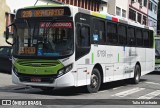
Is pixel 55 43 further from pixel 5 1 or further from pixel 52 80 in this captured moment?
pixel 5 1

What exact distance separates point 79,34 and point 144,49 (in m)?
8.09

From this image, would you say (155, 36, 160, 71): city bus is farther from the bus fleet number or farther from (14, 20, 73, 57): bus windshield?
(14, 20, 73, 57): bus windshield

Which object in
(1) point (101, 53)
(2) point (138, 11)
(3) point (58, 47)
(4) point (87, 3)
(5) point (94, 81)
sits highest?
(2) point (138, 11)

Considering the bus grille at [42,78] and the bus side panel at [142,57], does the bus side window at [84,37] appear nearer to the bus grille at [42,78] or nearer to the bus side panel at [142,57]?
the bus grille at [42,78]

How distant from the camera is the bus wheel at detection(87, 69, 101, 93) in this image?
48.4 ft

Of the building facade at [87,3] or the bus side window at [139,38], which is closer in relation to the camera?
the bus side window at [139,38]

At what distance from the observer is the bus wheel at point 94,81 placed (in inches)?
580

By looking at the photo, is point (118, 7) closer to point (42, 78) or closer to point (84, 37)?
point (84, 37)

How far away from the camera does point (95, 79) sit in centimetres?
1497

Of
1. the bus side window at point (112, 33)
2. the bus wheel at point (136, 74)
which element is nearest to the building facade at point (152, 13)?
the bus wheel at point (136, 74)

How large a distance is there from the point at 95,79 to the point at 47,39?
267 centimetres

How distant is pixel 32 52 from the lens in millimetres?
13555

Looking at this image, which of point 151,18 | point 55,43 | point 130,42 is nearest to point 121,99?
point 55,43

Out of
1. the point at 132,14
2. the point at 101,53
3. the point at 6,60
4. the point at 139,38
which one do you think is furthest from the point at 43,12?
the point at 132,14
